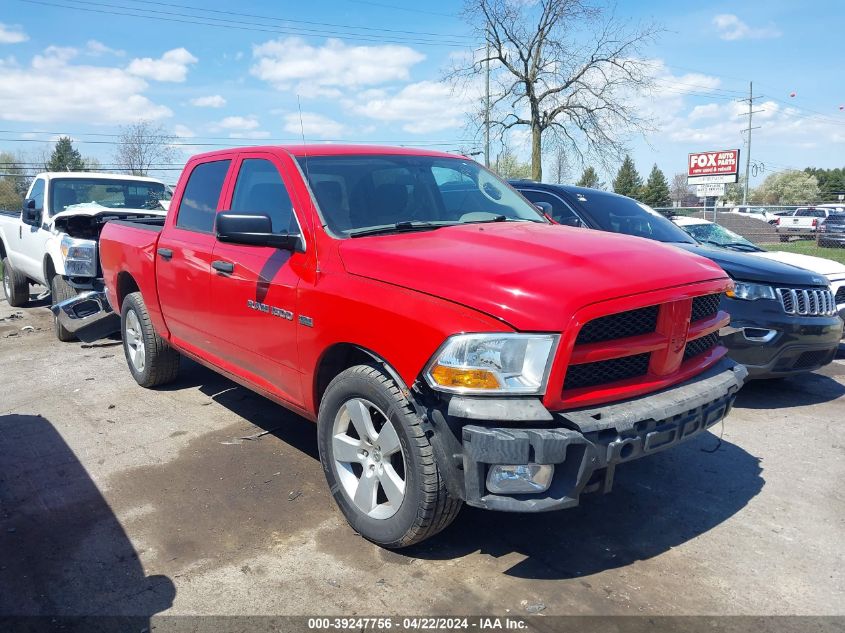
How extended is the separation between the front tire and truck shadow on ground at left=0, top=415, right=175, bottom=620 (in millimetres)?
951

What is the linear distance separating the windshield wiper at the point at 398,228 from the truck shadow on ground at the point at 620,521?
1.58 metres

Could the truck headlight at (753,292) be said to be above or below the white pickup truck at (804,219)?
above

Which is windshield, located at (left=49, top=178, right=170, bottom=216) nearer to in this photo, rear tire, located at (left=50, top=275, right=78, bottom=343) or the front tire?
rear tire, located at (left=50, top=275, right=78, bottom=343)

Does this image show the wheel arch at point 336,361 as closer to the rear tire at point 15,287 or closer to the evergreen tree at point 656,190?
the rear tire at point 15,287

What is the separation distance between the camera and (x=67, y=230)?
307 inches

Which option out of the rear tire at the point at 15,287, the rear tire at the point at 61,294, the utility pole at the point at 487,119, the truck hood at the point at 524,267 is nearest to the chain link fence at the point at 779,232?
the truck hood at the point at 524,267

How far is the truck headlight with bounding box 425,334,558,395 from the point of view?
2.69 metres

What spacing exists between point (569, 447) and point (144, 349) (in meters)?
4.41

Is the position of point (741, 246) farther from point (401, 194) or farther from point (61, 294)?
point (61, 294)

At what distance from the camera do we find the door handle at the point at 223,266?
4160mm

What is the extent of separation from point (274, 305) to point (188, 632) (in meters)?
1.71

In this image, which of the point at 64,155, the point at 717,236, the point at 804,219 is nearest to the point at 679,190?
the point at 804,219

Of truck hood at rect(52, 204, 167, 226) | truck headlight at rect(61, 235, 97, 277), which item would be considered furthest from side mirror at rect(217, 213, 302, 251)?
truck hood at rect(52, 204, 167, 226)

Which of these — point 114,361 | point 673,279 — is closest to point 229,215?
point 673,279
